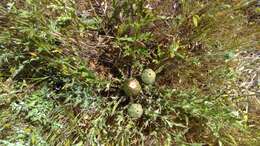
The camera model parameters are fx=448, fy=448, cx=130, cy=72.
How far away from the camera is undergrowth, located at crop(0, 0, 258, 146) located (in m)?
2.30

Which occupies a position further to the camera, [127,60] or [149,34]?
[127,60]

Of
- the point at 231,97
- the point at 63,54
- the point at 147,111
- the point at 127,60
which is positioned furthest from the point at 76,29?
the point at 231,97

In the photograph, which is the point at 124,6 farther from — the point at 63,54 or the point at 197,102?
the point at 197,102

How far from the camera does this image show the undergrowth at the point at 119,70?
230cm

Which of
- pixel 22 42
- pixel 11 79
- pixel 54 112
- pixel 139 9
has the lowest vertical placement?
pixel 54 112

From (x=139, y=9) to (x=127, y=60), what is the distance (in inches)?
11.5

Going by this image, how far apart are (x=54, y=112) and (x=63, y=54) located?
31 centimetres

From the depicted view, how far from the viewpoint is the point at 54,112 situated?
2377 millimetres

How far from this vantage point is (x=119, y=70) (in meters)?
2.43

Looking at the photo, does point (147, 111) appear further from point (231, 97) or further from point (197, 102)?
point (231, 97)

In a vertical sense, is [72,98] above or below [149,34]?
below

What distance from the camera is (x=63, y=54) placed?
7.72 ft

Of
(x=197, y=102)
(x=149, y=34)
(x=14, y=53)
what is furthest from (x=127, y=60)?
(x=14, y=53)

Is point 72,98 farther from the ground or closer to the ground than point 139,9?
closer to the ground
